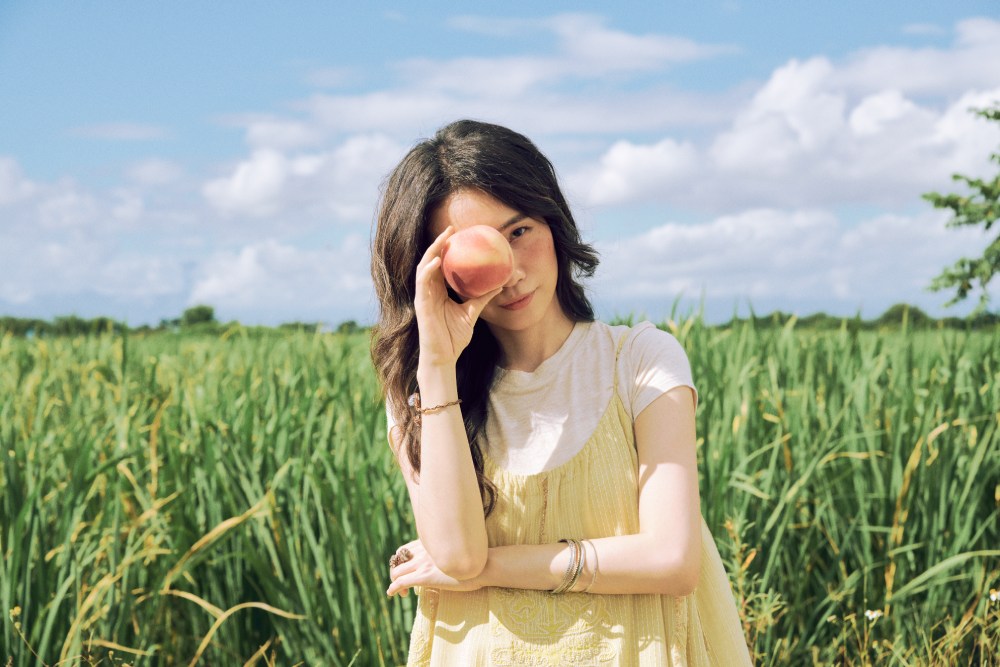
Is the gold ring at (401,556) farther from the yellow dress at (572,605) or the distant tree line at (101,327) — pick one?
the distant tree line at (101,327)

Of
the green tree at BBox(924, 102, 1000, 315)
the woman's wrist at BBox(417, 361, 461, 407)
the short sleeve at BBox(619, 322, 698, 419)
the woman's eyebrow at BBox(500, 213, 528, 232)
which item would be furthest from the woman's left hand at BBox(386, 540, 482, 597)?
the green tree at BBox(924, 102, 1000, 315)

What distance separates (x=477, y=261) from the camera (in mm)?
1372

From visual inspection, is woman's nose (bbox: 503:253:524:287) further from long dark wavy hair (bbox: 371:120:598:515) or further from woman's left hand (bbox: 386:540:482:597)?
woman's left hand (bbox: 386:540:482:597)

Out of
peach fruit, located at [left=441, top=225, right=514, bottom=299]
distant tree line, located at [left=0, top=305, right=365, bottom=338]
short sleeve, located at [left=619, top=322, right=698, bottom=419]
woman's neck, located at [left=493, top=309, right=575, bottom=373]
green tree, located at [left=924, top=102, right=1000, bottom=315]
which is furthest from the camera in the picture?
green tree, located at [left=924, top=102, right=1000, bottom=315]

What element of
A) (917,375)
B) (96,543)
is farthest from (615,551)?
(917,375)

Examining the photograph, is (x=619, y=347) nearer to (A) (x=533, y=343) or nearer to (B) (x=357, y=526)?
(A) (x=533, y=343)

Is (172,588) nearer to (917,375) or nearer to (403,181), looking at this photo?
(403,181)

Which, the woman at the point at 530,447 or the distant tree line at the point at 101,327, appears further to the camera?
the distant tree line at the point at 101,327

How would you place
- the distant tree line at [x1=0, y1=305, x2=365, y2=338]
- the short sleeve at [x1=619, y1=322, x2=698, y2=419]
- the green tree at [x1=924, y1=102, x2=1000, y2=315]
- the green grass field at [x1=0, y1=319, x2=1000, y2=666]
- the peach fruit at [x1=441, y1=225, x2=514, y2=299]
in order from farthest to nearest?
1. the green tree at [x1=924, y1=102, x2=1000, y2=315]
2. the distant tree line at [x1=0, y1=305, x2=365, y2=338]
3. the green grass field at [x1=0, y1=319, x2=1000, y2=666]
4. the short sleeve at [x1=619, y1=322, x2=698, y2=419]
5. the peach fruit at [x1=441, y1=225, x2=514, y2=299]

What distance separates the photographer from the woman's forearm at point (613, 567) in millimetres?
1382

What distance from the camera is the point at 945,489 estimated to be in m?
2.83

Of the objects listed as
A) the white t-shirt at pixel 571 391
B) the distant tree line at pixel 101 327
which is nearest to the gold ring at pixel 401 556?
the white t-shirt at pixel 571 391

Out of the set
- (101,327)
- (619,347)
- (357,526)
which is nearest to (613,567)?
(619,347)

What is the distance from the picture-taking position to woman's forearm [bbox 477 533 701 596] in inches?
54.4
